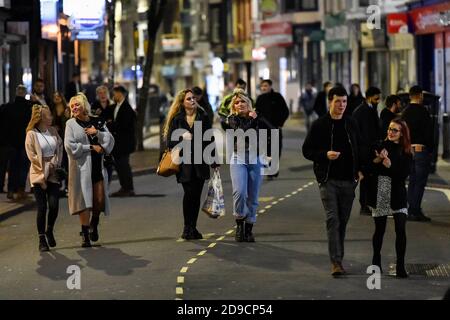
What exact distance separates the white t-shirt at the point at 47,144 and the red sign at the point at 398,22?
31197 mm

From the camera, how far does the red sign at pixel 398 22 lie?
47781mm

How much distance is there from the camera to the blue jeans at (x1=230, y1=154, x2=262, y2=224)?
17766 millimetres

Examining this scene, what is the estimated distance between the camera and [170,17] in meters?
104

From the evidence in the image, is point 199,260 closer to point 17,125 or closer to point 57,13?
point 17,125

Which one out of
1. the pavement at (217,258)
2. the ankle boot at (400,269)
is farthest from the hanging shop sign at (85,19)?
the ankle boot at (400,269)

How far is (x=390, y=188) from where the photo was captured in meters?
14.9

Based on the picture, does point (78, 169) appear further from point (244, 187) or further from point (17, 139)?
point (17, 139)

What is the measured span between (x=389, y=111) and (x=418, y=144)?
A: 630mm

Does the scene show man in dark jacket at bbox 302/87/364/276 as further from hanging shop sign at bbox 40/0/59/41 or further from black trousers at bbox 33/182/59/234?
hanging shop sign at bbox 40/0/59/41

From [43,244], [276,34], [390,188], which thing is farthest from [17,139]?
[276,34]

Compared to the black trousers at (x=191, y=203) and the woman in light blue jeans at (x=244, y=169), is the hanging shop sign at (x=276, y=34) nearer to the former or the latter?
the black trousers at (x=191, y=203)

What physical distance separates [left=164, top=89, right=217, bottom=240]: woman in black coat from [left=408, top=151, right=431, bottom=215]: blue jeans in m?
3.44

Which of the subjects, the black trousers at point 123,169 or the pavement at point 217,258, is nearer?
the pavement at point 217,258
